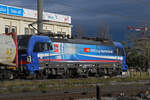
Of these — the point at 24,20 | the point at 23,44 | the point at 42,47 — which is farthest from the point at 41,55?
the point at 24,20

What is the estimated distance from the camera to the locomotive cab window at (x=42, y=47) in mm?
22250

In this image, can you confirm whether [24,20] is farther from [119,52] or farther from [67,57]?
[67,57]

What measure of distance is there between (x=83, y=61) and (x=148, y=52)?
1893 cm

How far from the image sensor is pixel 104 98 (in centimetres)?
1416

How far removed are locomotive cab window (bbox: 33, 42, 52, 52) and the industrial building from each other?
53.8 feet

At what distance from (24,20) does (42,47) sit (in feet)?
82.7

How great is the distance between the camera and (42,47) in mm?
22578

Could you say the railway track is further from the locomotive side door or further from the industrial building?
the industrial building

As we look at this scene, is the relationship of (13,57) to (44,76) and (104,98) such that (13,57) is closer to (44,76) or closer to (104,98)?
(44,76)

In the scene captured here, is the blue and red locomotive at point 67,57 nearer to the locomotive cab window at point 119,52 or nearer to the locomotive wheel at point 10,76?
the locomotive cab window at point 119,52

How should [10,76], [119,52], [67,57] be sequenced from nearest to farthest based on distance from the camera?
[10,76] → [67,57] → [119,52]

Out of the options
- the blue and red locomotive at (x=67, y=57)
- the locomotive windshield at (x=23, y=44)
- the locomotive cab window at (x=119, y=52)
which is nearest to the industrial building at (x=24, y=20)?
the locomotive cab window at (x=119, y=52)

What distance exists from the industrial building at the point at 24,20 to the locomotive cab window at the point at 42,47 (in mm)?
16388

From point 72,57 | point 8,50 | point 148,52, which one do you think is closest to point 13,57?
point 8,50
